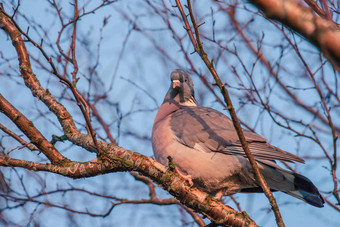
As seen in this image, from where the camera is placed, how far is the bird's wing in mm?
3928

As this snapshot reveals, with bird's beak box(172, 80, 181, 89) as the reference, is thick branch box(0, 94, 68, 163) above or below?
below

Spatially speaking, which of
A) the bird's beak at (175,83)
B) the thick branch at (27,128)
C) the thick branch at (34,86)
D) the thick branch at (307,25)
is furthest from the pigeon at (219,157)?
the thick branch at (307,25)

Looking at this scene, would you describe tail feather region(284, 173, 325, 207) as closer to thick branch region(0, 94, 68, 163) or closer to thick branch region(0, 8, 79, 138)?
thick branch region(0, 8, 79, 138)

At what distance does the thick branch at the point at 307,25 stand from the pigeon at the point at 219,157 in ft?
8.76

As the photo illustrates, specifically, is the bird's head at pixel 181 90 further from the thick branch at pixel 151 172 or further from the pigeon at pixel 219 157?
the thick branch at pixel 151 172

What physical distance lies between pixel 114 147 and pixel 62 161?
0.48m

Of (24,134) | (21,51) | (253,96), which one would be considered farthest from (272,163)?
(21,51)

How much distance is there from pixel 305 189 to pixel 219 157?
853 mm

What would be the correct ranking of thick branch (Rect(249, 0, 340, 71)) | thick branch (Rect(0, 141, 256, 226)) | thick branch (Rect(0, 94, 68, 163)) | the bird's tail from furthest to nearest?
the bird's tail, thick branch (Rect(0, 94, 68, 163)), thick branch (Rect(0, 141, 256, 226)), thick branch (Rect(249, 0, 340, 71))

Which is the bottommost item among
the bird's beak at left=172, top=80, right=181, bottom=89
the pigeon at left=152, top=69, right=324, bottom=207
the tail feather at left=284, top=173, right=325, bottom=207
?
the tail feather at left=284, top=173, right=325, bottom=207

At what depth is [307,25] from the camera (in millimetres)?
1189

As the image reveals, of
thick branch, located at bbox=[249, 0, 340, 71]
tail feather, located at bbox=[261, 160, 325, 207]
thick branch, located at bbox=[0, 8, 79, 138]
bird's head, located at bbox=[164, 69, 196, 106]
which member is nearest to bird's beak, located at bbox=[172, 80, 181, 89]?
bird's head, located at bbox=[164, 69, 196, 106]

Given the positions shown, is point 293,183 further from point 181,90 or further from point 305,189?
point 181,90

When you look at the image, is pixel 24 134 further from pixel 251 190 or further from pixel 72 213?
pixel 251 190
